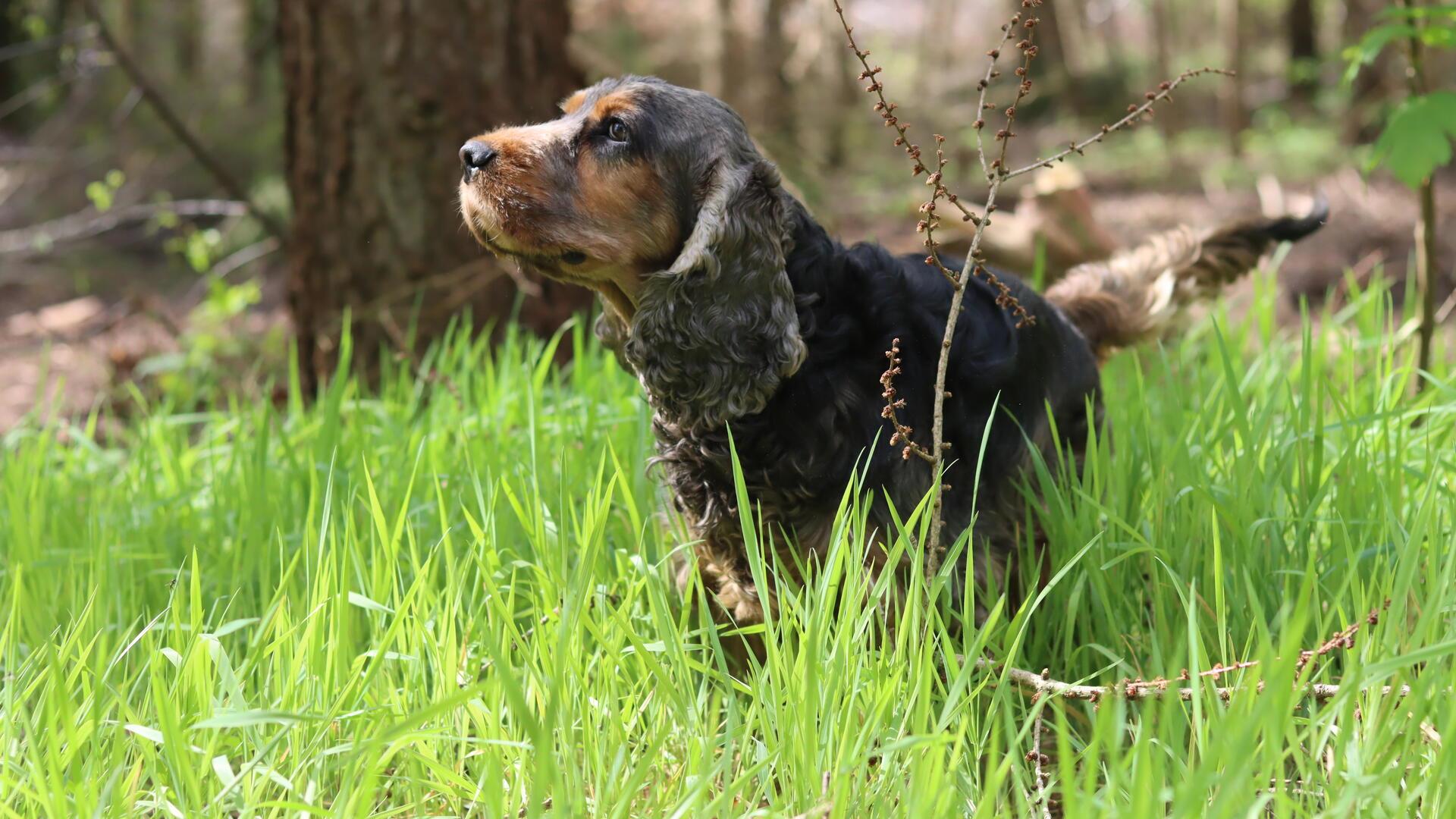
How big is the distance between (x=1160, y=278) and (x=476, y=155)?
2351 mm

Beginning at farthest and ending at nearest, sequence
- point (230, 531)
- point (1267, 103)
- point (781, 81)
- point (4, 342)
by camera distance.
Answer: point (1267, 103)
point (781, 81)
point (4, 342)
point (230, 531)

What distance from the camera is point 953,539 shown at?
8.88 feet

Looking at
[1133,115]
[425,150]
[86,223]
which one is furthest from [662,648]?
[86,223]

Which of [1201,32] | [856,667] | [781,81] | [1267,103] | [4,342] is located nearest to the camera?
[856,667]

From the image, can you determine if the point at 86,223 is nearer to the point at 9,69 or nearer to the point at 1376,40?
the point at 9,69

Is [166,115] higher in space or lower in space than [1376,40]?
higher

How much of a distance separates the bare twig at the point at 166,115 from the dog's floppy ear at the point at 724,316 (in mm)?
3936

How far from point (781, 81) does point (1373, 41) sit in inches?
321

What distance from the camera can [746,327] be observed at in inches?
102

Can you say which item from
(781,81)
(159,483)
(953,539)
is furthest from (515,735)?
(781,81)

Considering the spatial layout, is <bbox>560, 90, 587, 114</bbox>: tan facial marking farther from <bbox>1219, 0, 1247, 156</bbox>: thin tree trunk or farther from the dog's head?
<bbox>1219, 0, 1247, 156</bbox>: thin tree trunk

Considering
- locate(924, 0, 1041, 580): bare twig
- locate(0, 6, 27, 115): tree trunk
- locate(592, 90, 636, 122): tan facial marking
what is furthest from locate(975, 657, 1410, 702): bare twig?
locate(0, 6, 27, 115): tree trunk

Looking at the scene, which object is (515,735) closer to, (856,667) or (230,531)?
(856,667)

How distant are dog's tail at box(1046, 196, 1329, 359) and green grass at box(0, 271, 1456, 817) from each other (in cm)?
37
